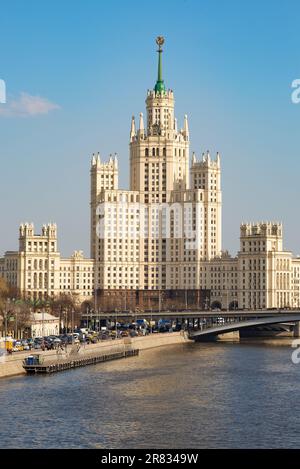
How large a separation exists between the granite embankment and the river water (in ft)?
6.48

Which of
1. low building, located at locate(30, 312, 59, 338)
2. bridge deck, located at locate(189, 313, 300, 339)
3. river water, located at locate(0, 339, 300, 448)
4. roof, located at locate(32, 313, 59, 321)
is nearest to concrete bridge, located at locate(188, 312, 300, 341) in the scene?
bridge deck, located at locate(189, 313, 300, 339)

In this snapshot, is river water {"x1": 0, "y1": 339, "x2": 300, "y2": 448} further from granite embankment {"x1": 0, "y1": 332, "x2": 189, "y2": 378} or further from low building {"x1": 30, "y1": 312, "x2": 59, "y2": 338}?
low building {"x1": 30, "y1": 312, "x2": 59, "y2": 338}

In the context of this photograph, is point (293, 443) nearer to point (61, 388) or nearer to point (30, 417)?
point (30, 417)

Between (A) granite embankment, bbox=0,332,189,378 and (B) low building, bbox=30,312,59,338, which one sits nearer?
(A) granite embankment, bbox=0,332,189,378

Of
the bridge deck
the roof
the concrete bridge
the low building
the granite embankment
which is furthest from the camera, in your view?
the roof

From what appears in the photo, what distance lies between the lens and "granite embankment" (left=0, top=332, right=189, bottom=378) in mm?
102956

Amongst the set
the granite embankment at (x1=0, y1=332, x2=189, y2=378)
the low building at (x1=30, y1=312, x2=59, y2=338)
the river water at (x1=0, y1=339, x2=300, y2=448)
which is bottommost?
the river water at (x1=0, y1=339, x2=300, y2=448)

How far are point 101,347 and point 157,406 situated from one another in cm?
4993

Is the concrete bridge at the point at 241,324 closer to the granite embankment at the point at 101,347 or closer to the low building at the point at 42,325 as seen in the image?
the granite embankment at the point at 101,347

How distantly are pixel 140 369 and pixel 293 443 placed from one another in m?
46.9

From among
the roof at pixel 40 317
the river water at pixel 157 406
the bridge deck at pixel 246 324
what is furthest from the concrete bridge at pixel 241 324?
the river water at pixel 157 406

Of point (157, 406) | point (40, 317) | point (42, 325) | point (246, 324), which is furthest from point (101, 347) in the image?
point (157, 406)

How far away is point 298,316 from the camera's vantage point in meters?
160

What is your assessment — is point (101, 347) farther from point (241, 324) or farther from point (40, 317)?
point (241, 324)
